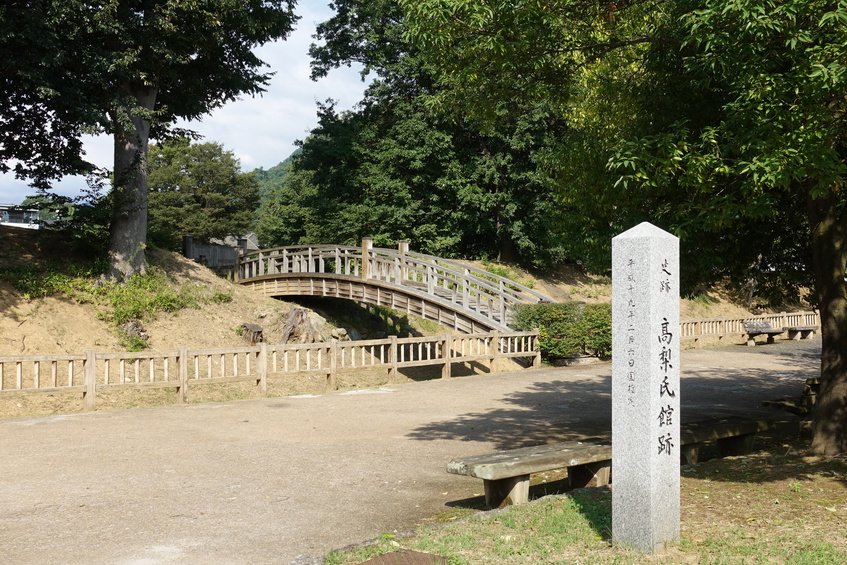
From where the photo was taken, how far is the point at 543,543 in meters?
5.72

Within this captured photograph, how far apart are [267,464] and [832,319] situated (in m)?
7.13

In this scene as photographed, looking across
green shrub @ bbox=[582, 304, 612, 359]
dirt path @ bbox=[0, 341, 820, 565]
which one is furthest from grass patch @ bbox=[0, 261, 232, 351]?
green shrub @ bbox=[582, 304, 612, 359]

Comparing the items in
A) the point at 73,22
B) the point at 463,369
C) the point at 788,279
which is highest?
the point at 73,22

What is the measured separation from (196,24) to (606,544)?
70.5 feet

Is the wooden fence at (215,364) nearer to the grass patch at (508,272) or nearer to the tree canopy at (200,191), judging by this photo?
the grass patch at (508,272)

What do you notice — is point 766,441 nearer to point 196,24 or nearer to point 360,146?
point 196,24

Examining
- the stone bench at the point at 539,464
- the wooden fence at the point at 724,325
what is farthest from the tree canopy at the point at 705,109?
the wooden fence at the point at 724,325

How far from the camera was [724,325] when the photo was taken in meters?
27.5

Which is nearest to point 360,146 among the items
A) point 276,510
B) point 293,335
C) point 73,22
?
point 293,335

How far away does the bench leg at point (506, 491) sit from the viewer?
279 inches

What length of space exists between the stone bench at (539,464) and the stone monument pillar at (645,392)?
4.52 feet

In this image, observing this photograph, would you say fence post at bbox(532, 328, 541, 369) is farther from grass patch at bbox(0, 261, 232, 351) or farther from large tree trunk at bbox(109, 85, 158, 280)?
large tree trunk at bbox(109, 85, 158, 280)

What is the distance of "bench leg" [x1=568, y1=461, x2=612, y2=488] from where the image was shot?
7.88 meters

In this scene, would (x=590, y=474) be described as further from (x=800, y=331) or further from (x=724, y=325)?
(x=800, y=331)
